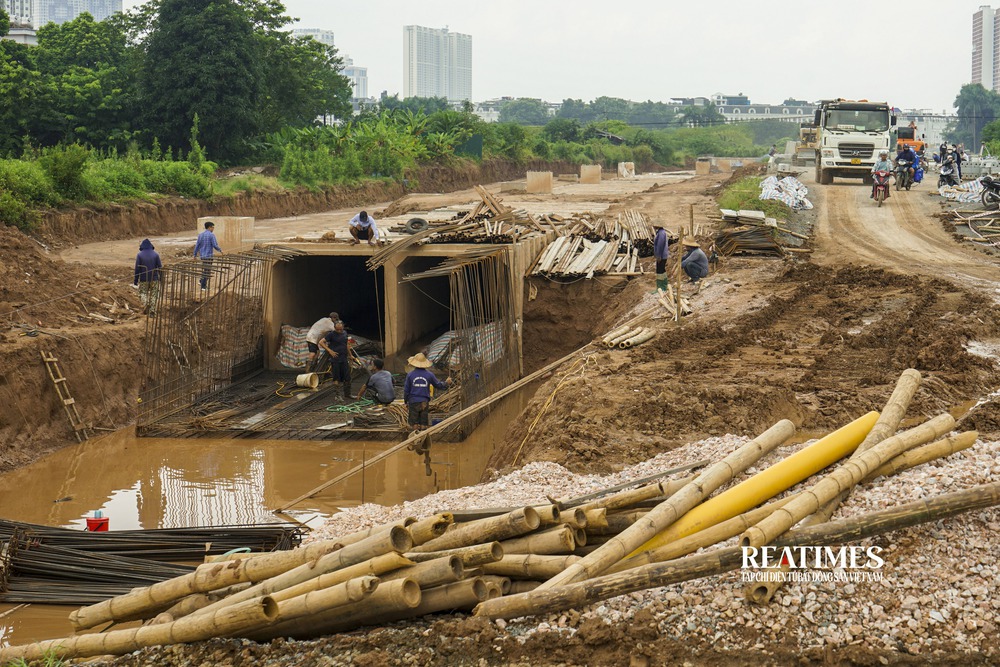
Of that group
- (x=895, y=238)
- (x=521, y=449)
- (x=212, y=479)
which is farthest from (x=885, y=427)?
(x=895, y=238)

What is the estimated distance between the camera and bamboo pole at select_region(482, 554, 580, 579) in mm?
6414

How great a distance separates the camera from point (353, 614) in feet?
21.0

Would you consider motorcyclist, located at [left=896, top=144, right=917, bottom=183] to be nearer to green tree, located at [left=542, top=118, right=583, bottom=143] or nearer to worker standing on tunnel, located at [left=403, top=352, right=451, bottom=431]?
worker standing on tunnel, located at [left=403, top=352, right=451, bottom=431]

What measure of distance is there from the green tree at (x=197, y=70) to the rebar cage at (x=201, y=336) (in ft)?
60.0

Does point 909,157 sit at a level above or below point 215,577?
above

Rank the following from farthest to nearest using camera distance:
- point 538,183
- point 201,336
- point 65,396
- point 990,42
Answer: point 990,42 < point 538,183 < point 201,336 < point 65,396

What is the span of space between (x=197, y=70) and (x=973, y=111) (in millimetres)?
102910

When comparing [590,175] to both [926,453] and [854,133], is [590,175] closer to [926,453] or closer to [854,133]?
[854,133]

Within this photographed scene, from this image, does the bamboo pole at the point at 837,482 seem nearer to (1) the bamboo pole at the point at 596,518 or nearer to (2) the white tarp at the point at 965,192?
(1) the bamboo pole at the point at 596,518

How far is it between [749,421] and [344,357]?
7.52 metres

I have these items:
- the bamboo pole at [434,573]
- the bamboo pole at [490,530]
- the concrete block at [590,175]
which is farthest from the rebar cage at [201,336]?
the concrete block at [590,175]

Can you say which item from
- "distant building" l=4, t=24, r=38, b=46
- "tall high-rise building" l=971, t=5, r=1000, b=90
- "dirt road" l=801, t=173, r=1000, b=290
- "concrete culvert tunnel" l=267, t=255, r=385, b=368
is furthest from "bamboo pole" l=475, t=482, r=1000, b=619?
"tall high-rise building" l=971, t=5, r=1000, b=90

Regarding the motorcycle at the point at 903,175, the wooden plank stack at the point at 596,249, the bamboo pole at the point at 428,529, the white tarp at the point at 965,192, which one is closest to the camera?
the bamboo pole at the point at 428,529

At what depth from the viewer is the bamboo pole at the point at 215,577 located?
6.95 meters
